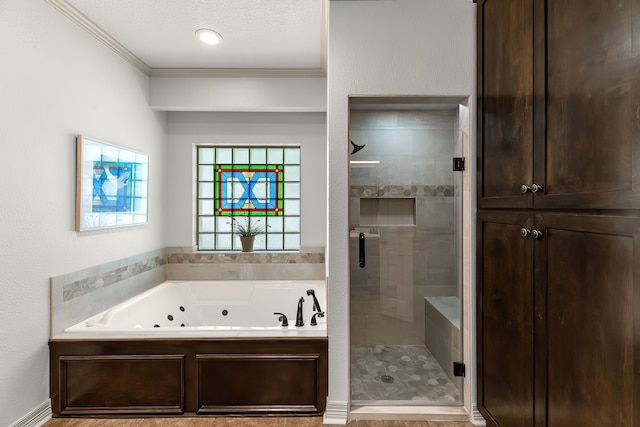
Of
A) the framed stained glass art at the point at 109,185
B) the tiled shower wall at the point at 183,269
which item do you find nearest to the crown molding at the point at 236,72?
the framed stained glass art at the point at 109,185

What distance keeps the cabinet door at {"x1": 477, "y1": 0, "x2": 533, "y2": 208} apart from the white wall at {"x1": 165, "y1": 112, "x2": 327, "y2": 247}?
1.95 meters

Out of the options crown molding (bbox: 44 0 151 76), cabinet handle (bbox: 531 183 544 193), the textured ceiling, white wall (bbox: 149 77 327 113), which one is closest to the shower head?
the textured ceiling

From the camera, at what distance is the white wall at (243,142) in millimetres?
3604

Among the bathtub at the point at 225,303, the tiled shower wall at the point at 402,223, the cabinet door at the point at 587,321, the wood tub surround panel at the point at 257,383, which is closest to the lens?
the cabinet door at the point at 587,321

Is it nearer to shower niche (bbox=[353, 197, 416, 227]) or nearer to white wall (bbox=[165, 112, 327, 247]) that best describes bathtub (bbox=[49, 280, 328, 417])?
shower niche (bbox=[353, 197, 416, 227])

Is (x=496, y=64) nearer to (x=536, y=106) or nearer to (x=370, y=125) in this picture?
(x=536, y=106)

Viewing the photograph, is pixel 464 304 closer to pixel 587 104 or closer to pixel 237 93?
pixel 587 104

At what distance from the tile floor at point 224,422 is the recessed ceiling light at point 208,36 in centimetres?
260

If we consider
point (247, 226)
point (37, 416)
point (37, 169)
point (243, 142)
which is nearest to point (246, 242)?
point (247, 226)

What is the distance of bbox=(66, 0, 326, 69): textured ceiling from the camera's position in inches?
89.5

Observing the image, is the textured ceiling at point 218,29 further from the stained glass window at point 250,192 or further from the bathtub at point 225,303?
the bathtub at point 225,303

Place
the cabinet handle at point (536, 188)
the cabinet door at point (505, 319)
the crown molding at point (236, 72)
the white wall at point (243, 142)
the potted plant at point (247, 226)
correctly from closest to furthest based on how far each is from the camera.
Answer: the cabinet handle at point (536, 188) → the cabinet door at point (505, 319) → the crown molding at point (236, 72) → the white wall at point (243, 142) → the potted plant at point (247, 226)

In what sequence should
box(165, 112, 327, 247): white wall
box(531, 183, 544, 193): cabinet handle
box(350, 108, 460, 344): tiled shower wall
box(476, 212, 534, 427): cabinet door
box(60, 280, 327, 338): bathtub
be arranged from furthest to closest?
box(165, 112, 327, 247): white wall, box(60, 280, 327, 338): bathtub, box(350, 108, 460, 344): tiled shower wall, box(476, 212, 534, 427): cabinet door, box(531, 183, 544, 193): cabinet handle

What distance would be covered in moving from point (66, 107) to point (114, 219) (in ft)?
2.81
